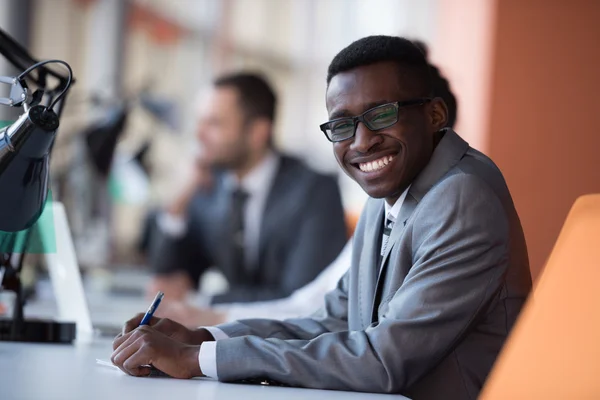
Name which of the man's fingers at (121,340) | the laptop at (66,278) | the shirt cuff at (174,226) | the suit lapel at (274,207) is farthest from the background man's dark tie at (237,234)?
the man's fingers at (121,340)

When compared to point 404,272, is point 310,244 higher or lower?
lower

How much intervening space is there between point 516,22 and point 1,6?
3405mm

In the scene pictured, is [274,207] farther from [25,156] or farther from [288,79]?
[288,79]

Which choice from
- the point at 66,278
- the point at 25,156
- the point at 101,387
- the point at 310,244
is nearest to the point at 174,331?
the point at 101,387

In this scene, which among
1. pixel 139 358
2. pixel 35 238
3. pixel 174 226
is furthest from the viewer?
pixel 174 226

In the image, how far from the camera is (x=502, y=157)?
4.45 m

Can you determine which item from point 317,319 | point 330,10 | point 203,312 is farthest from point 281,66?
point 317,319

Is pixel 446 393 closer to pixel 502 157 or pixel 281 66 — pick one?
pixel 502 157

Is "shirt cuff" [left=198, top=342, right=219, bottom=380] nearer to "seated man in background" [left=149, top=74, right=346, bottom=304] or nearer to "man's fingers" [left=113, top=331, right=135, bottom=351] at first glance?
"man's fingers" [left=113, top=331, right=135, bottom=351]

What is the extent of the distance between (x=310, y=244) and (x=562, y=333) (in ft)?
9.91

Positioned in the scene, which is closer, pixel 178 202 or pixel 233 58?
pixel 178 202

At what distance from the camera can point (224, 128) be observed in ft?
15.2

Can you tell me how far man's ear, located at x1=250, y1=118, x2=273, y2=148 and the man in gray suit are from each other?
290 centimetres

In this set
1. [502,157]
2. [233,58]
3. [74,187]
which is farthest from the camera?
[233,58]
